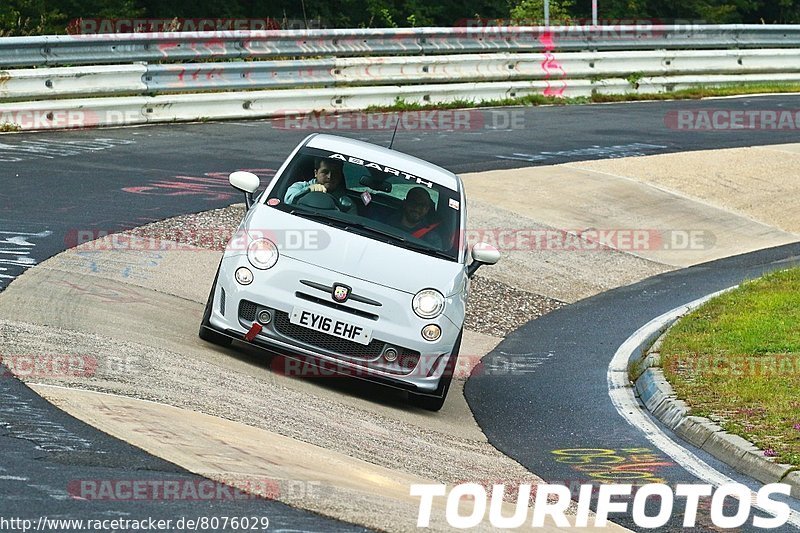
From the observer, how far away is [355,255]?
9.24m

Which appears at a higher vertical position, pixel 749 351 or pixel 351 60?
pixel 351 60

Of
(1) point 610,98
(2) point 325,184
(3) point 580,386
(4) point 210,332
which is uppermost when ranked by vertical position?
(2) point 325,184

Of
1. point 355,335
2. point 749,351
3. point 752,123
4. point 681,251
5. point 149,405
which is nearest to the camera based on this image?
point 149,405

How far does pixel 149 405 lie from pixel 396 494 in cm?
161

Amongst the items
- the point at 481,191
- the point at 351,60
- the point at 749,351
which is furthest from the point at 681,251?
the point at 351,60

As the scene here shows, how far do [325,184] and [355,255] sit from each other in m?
0.98

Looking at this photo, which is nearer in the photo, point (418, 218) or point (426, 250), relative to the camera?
point (426, 250)

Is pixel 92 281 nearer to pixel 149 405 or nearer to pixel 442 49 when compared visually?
pixel 149 405

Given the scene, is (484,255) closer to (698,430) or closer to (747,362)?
(698,430)

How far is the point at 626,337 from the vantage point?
40.2ft

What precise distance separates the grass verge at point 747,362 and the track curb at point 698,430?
7 cm

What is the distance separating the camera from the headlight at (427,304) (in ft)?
29.7

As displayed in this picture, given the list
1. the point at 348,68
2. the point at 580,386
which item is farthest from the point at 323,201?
the point at 348,68

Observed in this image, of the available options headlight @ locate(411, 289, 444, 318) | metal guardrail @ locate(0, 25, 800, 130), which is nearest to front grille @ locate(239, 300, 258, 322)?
headlight @ locate(411, 289, 444, 318)
